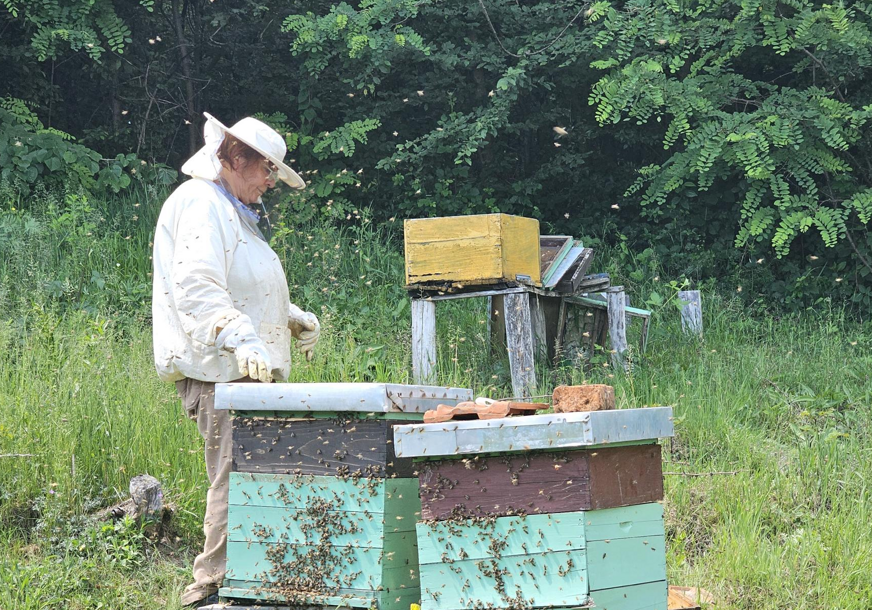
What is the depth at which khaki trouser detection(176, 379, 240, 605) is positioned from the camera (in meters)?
2.98

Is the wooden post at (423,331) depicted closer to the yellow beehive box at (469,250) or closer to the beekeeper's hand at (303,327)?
the yellow beehive box at (469,250)

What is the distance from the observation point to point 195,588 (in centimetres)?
303

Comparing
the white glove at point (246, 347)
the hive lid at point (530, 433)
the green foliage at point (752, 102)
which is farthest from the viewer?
the green foliage at point (752, 102)

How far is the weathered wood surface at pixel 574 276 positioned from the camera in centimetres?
661

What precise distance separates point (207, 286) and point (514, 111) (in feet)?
26.7

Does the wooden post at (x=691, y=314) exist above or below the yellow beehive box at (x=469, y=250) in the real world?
below

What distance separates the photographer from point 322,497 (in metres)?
2.64

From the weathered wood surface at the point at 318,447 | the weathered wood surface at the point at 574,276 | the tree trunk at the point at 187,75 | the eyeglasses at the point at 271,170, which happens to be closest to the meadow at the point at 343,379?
the weathered wood surface at the point at 574,276

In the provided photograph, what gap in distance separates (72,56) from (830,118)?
780 cm

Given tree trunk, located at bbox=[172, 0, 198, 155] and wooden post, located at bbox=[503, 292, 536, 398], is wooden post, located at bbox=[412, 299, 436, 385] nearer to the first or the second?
wooden post, located at bbox=[503, 292, 536, 398]

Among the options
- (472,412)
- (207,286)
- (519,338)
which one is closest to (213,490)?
(207,286)

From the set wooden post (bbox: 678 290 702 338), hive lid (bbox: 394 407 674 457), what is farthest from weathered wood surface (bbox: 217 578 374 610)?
wooden post (bbox: 678 290 702 338)

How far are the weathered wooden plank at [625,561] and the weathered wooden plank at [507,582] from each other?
0.05 metres

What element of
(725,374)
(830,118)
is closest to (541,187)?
(830,118)
